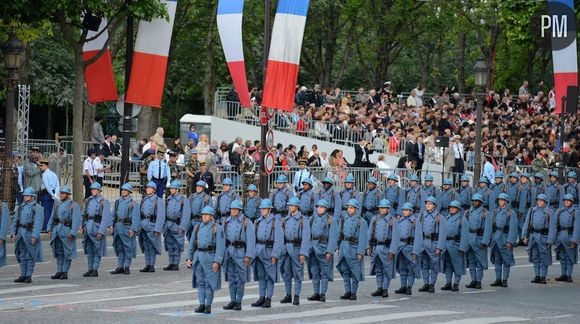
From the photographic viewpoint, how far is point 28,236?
25938 millimetres

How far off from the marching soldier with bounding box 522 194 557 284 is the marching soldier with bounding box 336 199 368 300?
5016 mm

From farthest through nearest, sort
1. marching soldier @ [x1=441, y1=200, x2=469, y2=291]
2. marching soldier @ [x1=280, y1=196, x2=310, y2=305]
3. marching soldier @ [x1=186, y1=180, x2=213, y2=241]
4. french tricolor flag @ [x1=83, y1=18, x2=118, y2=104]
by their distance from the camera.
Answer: french tricolor flag @ [x1=83, y1=18, x2=118, y2=104]
marching soldier @ [x1=186, y1=180, x2=213, y2=241]
marching soldier @ [x1=441, y1=200, x2=469, y2=291]
marching soldier @ [x1=280, y1=196, x2=310, y2=305]

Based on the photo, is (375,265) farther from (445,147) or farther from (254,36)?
(254,36)

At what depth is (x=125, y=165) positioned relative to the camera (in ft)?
115

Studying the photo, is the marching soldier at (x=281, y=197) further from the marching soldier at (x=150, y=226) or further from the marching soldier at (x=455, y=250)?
the marching soldier at (x=455, y=250)

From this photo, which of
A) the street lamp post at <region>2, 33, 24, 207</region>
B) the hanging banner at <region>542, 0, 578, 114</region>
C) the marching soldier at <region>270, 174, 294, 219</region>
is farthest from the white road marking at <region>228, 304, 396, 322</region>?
the hanging banner at <region>542, 0, 578, 114</region>

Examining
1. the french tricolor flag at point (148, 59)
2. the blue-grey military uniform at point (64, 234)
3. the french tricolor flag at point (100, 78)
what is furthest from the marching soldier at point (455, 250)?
A: the french tricolor flag at point (100, 78)

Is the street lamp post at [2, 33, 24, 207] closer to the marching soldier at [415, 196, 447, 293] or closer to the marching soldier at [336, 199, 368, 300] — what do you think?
the marching soldier at [336, 199, 368, 300]

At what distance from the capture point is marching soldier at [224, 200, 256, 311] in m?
22.5

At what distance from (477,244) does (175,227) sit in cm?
591

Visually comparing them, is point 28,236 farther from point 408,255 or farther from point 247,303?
point 408,255

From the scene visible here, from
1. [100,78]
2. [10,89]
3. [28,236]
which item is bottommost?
[28,236]

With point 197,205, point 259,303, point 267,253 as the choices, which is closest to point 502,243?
point 197,205

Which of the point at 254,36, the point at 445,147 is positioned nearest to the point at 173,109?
the point at 254,36
